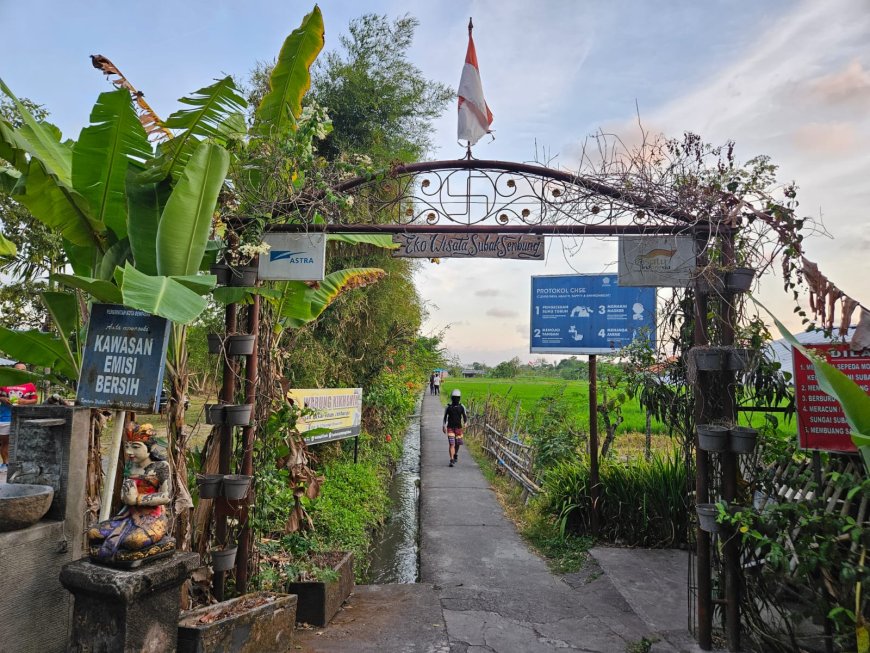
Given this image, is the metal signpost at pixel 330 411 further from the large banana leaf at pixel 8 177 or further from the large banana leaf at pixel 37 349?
the large banana leaf at pixel 8 177

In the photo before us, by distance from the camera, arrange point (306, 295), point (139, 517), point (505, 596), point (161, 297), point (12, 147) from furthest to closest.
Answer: point (306, 295), point (505, 596), point (12, 147), point (139, 517), point (161, 297)

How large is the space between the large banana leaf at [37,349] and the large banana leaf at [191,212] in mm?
Answer: 1089

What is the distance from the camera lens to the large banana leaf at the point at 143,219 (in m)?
3.74

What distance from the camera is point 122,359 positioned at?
10.1 feet

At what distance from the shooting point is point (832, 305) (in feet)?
11.1

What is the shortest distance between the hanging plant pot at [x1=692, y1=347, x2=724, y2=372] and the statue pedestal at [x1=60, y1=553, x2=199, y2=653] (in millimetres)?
3723

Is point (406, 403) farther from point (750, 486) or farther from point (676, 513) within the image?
point (750, 486)

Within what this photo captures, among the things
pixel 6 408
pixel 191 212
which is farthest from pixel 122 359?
pixel 6 408

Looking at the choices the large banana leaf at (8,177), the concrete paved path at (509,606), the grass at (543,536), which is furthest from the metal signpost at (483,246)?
the grass at (543,536)

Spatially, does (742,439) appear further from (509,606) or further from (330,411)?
(330,411)

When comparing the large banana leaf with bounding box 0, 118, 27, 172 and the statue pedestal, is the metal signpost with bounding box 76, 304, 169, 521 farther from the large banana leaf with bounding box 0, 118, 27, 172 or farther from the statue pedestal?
the large banana leaf with bounding box 0, 118, 27, 172

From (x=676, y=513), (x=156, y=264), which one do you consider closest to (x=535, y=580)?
(x=676, y=513)

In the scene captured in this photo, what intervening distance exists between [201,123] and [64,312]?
1.73 meters

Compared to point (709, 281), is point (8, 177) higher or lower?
higher
